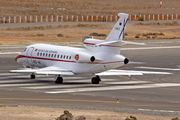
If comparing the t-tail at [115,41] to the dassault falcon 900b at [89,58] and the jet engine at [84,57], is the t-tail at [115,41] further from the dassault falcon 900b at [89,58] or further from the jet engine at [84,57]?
the jet engine at [84,57]

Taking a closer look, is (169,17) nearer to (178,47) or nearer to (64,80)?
(178,47)

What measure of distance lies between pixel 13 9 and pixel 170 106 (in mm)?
107634

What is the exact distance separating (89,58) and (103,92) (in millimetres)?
3765

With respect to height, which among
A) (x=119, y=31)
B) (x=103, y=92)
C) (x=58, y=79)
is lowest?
(x=103, y=92)

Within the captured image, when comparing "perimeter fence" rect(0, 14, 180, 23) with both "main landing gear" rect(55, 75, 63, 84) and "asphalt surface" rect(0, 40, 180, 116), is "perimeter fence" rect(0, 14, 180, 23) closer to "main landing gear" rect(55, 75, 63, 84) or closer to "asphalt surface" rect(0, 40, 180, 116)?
"asphalt surface" rect(0, 40, 180, 116)

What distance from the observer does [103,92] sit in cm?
3192

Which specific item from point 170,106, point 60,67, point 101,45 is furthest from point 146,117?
point 60,67

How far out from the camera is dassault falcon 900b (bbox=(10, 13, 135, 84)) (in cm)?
3450

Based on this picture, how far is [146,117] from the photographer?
22109 millimetres

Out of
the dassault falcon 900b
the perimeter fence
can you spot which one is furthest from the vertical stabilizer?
the perimeter fence

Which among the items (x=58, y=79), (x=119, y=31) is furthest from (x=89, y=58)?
(x=58, y=79)

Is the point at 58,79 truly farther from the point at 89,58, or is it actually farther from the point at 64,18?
the point at 64,18

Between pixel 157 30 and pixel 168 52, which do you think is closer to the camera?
pixel 168 52

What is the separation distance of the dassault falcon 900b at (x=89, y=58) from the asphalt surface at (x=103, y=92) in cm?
108
